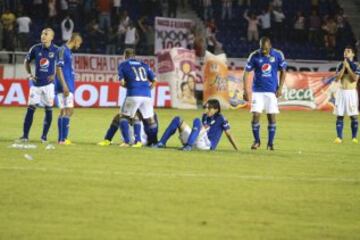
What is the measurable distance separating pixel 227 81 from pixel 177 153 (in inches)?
665

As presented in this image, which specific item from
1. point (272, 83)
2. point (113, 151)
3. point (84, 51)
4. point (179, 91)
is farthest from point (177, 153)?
point (84, 51)

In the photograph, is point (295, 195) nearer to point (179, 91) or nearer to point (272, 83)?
point (272, 83)

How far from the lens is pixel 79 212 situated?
10938 mm

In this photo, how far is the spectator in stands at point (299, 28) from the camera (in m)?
40.6

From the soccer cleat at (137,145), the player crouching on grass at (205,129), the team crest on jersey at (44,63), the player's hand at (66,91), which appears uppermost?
the team crest on jersey at (44,63)

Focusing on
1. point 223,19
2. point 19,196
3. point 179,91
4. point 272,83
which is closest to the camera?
point 19,196

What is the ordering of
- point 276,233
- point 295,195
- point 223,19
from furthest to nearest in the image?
point 223,19 < point 295,195 < point 276,233

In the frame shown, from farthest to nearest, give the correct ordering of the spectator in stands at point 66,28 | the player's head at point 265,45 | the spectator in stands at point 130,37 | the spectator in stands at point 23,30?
the spectator in stands at point 130,37 → the spectator in stands at point 66,28 → the spectator in stands at point 23,30 → the player's head at point 265,45

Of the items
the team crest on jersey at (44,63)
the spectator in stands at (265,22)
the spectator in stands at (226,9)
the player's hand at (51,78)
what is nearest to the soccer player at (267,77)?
the player's hand at (51,78)

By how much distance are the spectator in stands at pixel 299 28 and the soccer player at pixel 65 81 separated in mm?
23400

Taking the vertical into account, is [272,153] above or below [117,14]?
below

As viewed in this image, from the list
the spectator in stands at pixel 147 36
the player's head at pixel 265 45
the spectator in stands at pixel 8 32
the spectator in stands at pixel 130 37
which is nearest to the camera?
the player's head at pixel 265 45

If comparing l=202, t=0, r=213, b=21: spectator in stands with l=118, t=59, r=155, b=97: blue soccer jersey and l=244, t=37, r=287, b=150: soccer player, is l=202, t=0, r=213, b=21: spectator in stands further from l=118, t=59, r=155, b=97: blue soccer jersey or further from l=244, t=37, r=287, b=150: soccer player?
l=118, t=59, r=155, b=97: blue soccer jersey

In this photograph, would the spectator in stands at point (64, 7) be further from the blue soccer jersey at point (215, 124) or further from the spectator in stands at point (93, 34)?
the blue soccer jersey at point (215, 124)
